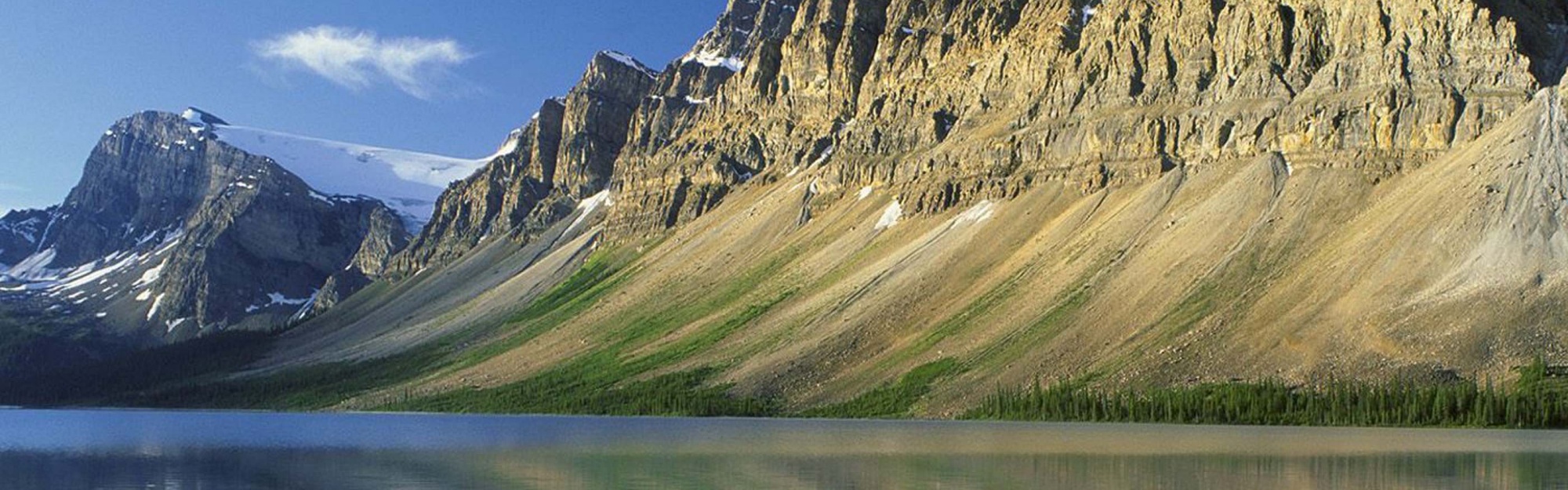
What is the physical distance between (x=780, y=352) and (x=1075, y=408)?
54313 millimetres

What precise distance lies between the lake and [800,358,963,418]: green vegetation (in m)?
31.3

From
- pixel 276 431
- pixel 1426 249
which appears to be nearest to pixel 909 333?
pixel 1426 249

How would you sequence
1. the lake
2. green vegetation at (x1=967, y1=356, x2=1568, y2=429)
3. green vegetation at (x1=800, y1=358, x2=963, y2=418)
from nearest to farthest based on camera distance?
the lake
green vegetation at (x1=967, y1=356, x2=1568, y2=429)
green vegetation at (x1=800, y1=358, x2=963, y2=418)

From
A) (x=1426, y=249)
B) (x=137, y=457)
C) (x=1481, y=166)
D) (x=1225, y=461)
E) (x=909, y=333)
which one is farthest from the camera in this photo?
(x=909, y=333)

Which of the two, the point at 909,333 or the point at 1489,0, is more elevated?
the point at 1489,0

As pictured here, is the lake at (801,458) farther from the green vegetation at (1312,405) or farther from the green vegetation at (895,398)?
the green vegetation at (895,398)

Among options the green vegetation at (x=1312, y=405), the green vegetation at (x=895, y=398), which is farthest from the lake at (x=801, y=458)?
the green vegetation at (x=895, y=398)

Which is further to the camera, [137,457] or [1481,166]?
[1481,166]

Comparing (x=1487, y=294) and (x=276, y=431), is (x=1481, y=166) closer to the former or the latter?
(x=1487, y=294)

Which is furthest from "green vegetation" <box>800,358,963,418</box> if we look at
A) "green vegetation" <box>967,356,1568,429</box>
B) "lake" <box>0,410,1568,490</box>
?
"lake" <box>0,410,1568,490</box>

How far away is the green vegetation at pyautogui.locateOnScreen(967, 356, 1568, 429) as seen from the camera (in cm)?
12388

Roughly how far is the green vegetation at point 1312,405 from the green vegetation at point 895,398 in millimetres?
11978

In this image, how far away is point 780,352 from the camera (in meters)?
193

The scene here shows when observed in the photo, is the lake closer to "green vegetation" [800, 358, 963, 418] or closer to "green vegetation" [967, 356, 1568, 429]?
"green vegetation" [967, 356, 1568, 429]
